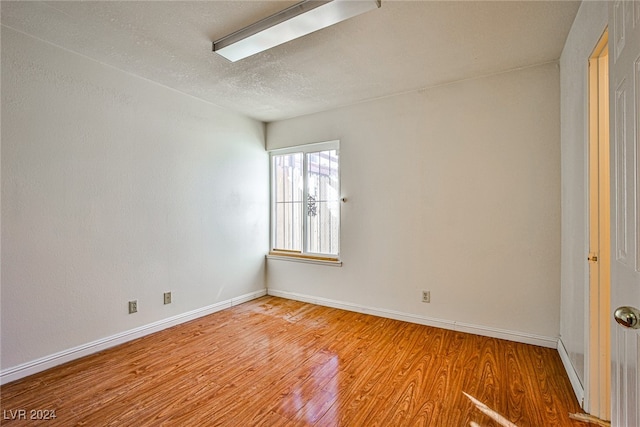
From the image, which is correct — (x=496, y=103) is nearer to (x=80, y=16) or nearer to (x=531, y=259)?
(x=531, y=259)

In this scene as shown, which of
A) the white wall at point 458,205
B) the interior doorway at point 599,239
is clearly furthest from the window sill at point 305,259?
the interior doorway at point 599,239

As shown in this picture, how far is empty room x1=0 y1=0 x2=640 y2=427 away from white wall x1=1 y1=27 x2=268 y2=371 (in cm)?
2

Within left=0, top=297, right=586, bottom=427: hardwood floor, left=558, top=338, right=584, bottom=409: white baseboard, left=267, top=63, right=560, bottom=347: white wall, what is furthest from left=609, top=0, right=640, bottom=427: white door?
left=267, top=63, right=560, bottom=347: white wall

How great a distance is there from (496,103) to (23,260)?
4077 mm

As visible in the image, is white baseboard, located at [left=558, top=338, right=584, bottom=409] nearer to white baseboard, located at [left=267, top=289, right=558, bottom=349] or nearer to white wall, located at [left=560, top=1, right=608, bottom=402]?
white wall, located at [left=560, top=1, right=608, bottom=402]

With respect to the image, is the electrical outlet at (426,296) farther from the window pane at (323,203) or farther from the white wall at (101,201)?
the white wall at (101,201)

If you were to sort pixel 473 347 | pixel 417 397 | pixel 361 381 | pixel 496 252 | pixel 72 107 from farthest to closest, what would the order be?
1. pixel 496 252
2. pixel 473 347
3. pixel 72 107
4. pixel 361 381
5. pixel 417 397

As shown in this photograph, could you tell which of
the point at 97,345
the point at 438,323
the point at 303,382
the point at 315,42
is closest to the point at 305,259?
the point at 438,323

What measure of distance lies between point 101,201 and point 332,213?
241 centimetres

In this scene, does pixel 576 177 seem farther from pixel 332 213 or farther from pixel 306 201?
pixel 306 201

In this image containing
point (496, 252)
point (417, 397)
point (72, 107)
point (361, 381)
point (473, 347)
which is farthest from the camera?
point (496, 252)

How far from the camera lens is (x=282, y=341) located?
9.21ft

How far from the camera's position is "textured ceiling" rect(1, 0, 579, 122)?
6.28 feet

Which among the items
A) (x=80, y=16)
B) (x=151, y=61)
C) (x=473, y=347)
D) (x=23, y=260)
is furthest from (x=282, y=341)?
(x=80, y=16)
